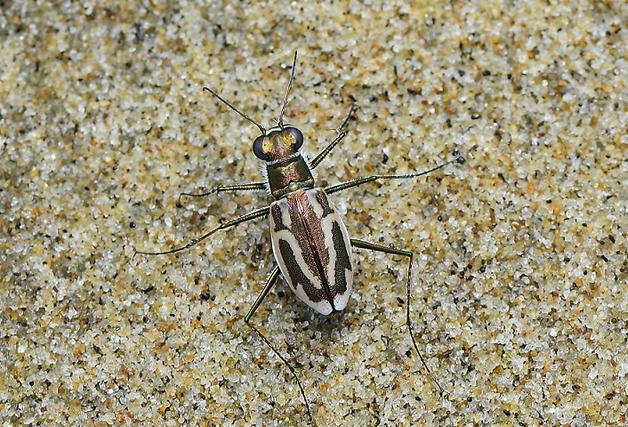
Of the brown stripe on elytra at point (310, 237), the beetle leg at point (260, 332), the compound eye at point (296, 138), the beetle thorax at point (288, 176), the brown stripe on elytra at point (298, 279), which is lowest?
the beetle leg at point (260, 332)

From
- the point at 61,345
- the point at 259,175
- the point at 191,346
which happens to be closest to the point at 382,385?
the point at 191,346

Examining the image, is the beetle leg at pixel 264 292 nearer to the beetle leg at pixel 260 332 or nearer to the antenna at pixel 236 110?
the beetle leg at pixel 260 332

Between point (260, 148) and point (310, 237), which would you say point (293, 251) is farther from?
point (260, 148)

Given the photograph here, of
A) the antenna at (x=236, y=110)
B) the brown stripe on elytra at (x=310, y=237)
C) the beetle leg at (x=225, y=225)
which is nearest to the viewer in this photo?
the brown stripe on elytra at (x=310, y=237)

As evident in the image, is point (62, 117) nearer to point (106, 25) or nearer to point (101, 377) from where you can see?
point (106, 25)

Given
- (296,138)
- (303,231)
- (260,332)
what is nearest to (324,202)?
(303,231)

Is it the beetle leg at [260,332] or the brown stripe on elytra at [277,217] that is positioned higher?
the brown stripe on elytra at [277,217]

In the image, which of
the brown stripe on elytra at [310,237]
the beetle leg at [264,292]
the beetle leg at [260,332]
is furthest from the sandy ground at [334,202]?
the brown stripe on elytra at [310,237]
